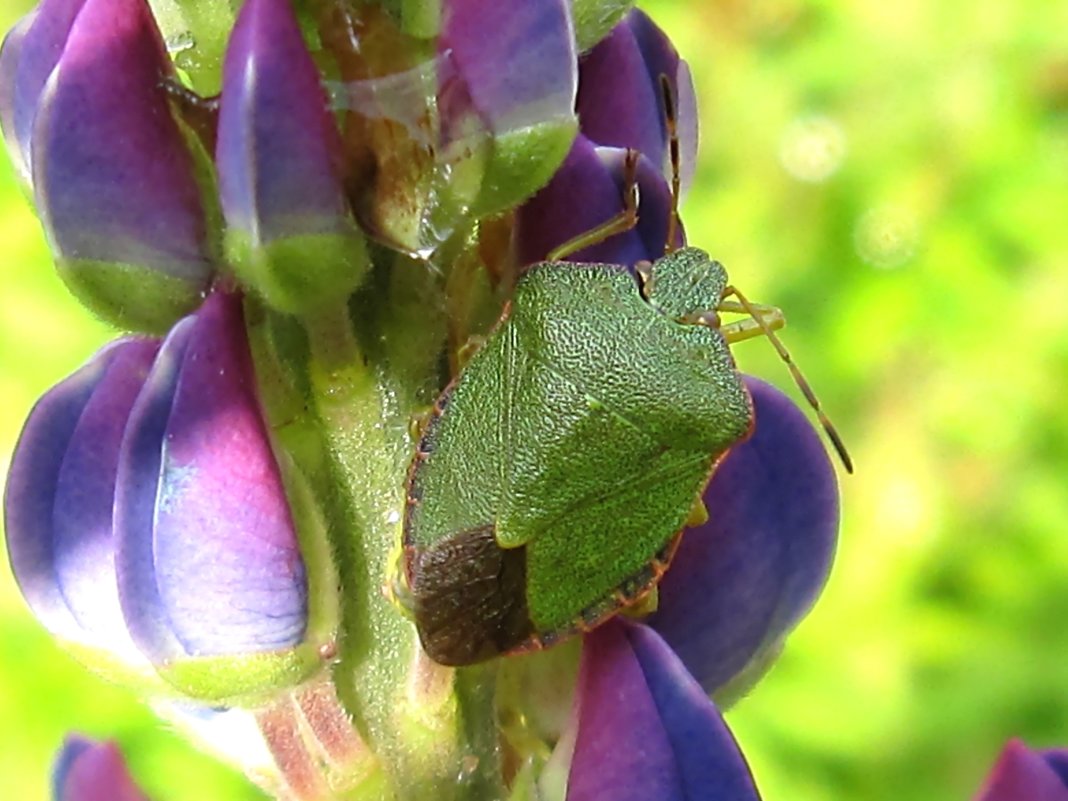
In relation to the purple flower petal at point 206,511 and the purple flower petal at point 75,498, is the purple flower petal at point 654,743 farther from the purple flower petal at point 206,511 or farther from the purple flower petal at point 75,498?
the purple flower petal at point 75,498

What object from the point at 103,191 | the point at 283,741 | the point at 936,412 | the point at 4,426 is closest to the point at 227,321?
the point at 103,191

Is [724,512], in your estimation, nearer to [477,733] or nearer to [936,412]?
[477,733]

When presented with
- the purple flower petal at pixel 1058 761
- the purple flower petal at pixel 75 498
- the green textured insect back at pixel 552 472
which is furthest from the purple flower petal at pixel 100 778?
the purple flower petal at pixel 1058 761

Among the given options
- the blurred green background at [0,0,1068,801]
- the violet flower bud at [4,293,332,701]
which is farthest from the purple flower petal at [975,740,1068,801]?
the blurred green background at [0,0,1068,801]

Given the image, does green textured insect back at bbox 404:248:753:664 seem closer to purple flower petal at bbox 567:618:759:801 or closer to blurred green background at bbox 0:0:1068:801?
purple flower petal at bbox 567:618:759:801

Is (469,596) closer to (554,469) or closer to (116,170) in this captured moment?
(554,469)

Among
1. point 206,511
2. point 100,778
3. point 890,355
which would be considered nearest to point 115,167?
point 206,511
